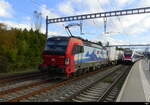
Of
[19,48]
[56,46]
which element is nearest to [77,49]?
[56,46]

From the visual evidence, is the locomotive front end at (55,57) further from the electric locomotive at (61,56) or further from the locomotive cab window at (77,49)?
the locomotive cab window at (77,49)

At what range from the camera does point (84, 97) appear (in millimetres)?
11141

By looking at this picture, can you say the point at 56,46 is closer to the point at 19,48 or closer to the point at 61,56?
the point at 61,56

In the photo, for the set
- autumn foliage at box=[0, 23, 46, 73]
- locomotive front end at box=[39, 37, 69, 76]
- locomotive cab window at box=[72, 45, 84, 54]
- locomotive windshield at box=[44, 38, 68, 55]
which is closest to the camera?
locomotive front end at box=[39, 37, 69, 76]

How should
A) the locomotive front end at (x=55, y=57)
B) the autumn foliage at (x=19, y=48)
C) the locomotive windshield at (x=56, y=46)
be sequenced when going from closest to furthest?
the locomotive front end at (x=55, y=57) → the locomotive windshield at (x=56, y=46) → the autumn foliage at (x=19, y=48)

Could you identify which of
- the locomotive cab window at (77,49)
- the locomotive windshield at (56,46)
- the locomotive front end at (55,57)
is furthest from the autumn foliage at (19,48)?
the locomotive cab window at (77,49)

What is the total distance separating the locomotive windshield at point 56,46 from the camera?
16.2m

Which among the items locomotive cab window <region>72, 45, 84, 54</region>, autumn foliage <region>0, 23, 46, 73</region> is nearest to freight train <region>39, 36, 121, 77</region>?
locomotive cab window <region>72, 45, 84, 54</region>

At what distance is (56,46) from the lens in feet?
54.3

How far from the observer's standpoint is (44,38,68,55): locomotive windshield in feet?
53.1

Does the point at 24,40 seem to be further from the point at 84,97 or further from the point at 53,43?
the point at 84,97

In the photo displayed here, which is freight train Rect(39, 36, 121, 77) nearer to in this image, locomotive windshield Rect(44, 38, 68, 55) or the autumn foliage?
locomotive windshield Rect(44, 38, 68, 55)

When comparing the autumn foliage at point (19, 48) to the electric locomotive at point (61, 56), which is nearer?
the electric locomotive at point (61, 56)

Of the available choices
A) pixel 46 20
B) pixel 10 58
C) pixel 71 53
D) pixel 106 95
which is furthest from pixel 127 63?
pixel 106 95
